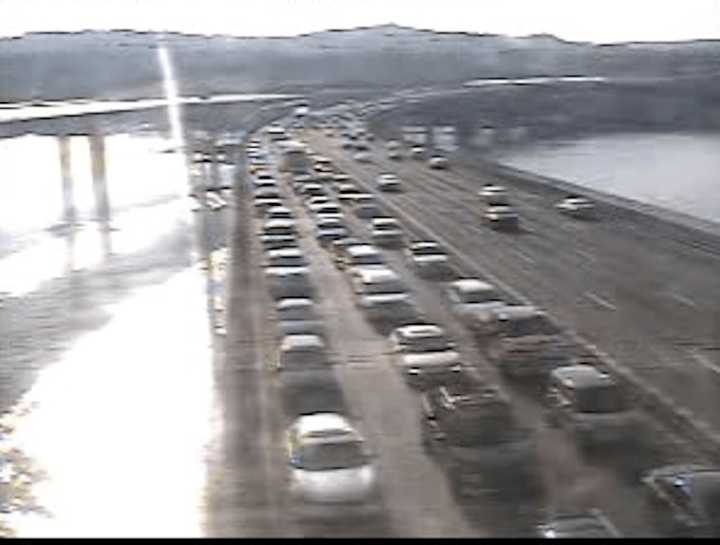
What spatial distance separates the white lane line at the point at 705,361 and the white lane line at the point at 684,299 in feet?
13.8

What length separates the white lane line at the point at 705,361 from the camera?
53.4ft

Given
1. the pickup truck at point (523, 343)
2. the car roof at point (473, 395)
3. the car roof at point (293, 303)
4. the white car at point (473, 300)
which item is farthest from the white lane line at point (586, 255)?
the car roof at point (473, 395)

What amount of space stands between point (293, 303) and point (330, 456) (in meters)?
9.18

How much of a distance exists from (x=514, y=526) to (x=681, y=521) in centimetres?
135

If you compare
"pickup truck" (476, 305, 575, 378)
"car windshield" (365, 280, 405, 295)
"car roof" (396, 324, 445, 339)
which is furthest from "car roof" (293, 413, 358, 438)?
"car windshield" (365, 280, 405, 295)

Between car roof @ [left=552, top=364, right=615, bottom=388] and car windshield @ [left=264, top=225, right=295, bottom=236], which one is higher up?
car roof @ [left=552, top=364, right=615, bottom=388]

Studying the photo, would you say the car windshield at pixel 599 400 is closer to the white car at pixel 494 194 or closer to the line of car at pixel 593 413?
the line of car at pixel 593 413

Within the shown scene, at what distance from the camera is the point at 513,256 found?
90.4ft

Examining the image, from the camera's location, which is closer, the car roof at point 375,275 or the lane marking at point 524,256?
the car roof at point 375,275

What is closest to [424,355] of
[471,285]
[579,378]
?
A: [579,378]

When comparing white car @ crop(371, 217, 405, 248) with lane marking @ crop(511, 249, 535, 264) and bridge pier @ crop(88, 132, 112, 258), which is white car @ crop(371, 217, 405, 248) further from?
bridge pier @ crop(88, 132, 112, 258)

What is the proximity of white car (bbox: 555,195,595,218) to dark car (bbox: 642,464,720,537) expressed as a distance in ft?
81.5

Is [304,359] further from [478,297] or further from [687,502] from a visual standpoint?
[687,502]

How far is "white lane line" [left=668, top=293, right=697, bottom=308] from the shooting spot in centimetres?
2153
